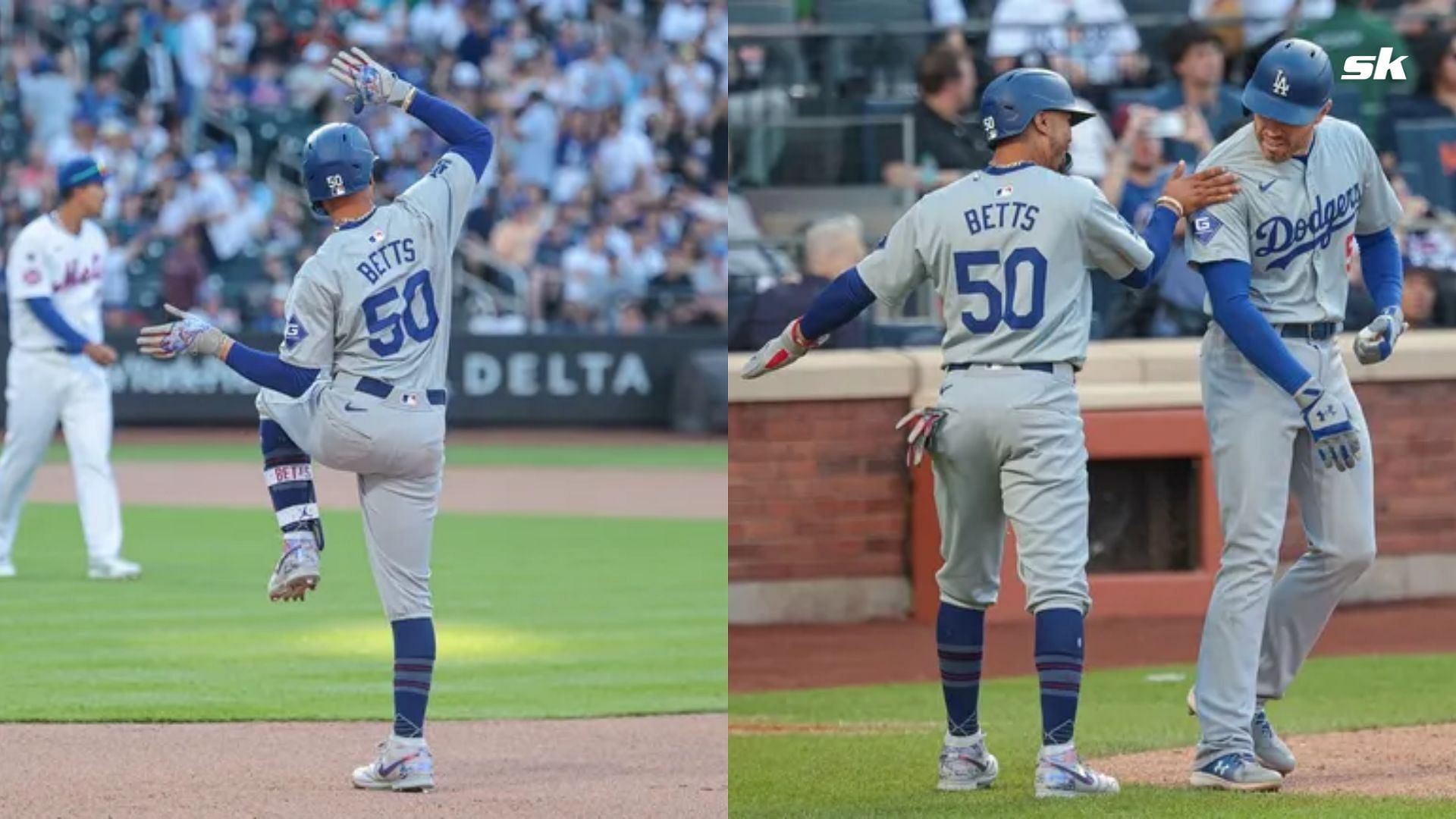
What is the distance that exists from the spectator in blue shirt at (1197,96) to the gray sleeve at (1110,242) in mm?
5565

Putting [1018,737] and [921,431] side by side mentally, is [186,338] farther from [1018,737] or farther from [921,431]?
[1018,737]

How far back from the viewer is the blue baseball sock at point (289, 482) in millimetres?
6457

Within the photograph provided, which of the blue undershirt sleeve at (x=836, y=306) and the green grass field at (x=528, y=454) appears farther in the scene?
the green grass field at (x=528, y=454)

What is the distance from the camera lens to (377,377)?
20.9 feet

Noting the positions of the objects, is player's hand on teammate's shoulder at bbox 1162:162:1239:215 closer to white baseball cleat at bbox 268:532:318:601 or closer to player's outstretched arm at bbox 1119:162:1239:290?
player's outstretched arm at bbox 1119:162:1239:290

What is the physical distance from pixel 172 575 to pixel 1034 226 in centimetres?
729

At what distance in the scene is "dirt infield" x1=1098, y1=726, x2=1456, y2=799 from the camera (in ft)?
20.2

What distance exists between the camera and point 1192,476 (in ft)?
36.7

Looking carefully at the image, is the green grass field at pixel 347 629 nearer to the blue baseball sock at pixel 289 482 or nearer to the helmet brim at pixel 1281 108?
the blue baseball sock at pixel 289 482

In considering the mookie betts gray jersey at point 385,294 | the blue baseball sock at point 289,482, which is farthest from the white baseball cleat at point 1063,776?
the blue baseball sock at point 289,482

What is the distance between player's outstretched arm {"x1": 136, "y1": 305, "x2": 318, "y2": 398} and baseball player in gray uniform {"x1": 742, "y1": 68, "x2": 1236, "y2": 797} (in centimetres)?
126

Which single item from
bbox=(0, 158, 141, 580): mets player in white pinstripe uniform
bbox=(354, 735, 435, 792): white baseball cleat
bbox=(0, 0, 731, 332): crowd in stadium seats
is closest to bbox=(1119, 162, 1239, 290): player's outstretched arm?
bbox=(354, 735, 435, 792): white baseball cleat

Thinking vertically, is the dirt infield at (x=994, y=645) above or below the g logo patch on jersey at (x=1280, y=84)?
below

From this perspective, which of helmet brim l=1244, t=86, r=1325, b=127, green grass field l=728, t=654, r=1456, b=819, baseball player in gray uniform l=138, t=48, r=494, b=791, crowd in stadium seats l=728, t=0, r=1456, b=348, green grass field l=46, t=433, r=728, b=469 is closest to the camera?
green grass field l=728, t=654, r=1456, b=819
